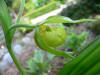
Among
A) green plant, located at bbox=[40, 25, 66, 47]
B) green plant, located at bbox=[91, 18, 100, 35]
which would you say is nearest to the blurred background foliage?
green plant, located at bbox=[91, 18, 100, 35]

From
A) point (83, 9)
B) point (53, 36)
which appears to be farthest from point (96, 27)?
point (53, 36)

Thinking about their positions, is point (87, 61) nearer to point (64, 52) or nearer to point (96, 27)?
point (64, 52)

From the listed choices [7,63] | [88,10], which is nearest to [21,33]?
[7,63]

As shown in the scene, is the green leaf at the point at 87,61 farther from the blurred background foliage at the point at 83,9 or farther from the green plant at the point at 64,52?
→ the blurred background foliage at the point at 83,9

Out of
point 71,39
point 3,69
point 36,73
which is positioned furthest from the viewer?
point 3,69

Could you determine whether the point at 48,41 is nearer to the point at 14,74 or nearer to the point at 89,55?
the point at 89,55

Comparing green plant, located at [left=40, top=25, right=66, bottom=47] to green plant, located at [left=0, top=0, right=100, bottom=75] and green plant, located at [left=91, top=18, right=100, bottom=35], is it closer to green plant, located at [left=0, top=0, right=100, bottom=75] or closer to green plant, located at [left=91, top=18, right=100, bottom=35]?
green plant, located at [left=0, top=0, right=100, bottom=75]

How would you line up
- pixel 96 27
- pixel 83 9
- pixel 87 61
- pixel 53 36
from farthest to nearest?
pixel 83 9 → pixel 96 27 → pixel 53 36 → pixel 87 61

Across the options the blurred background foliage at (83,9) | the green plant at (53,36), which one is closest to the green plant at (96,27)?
the blurred background foliage at (83,9)
